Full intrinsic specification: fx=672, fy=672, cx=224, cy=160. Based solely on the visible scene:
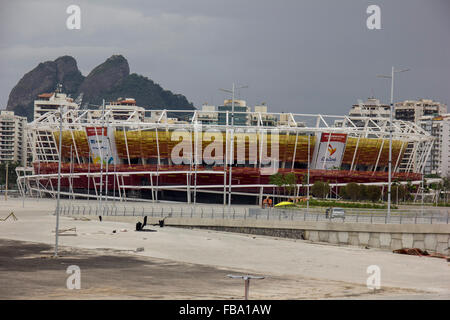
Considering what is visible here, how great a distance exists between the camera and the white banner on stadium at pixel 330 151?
11794 centimetres

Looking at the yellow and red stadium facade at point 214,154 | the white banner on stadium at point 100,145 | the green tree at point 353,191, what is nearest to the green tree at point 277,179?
the yellow and red stadium facade at point 214,154

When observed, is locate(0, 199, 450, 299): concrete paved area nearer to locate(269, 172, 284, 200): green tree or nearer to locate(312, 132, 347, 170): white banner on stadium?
locate(269, 172, 284, 200): green tree

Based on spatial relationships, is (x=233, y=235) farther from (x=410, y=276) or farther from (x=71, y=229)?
(x=410, y=276)

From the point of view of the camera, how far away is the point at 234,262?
136 feet

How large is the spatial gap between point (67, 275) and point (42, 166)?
98853mm

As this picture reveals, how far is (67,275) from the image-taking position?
105ft

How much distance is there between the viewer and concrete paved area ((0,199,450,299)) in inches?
1180

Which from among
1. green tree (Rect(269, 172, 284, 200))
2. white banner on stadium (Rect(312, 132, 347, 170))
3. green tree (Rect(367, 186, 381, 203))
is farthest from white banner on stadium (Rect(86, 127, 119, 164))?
green tree (Rect(367, 186, 381, 203))

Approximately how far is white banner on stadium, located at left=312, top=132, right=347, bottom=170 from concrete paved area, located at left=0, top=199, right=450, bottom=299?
6229 centimetres

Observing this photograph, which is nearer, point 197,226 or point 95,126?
point 197,226

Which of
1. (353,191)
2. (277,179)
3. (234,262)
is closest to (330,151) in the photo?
(277,179)

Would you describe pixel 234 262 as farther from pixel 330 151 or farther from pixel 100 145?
pixel 100 145

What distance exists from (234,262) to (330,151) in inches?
3168
